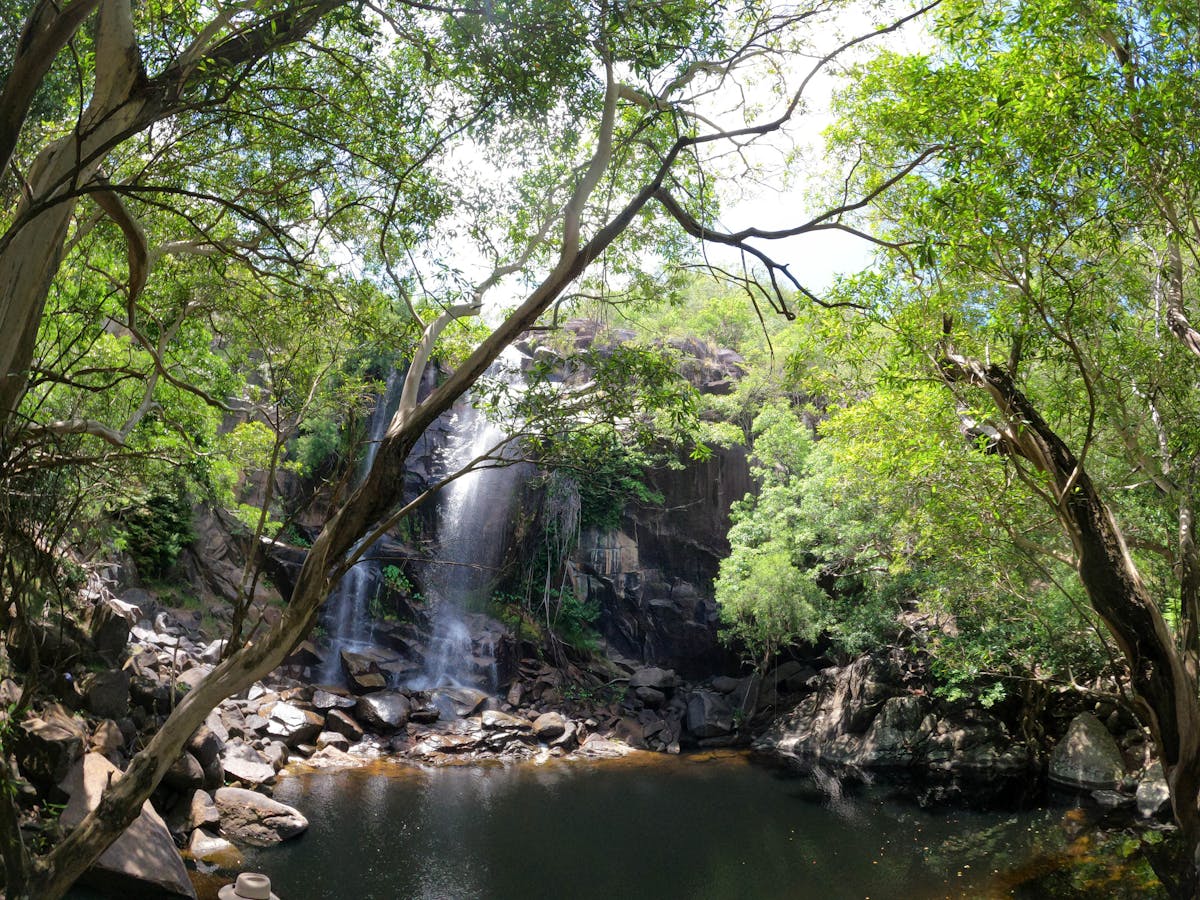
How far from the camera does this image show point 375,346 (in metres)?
7.59

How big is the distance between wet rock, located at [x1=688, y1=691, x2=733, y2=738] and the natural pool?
379cm

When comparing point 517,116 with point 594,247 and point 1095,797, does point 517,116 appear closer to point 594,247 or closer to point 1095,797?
point 594,247

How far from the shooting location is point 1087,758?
47.4ft

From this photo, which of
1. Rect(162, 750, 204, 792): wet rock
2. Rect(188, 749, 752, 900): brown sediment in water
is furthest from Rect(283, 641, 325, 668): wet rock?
Rect(162, 750, 204, 792): wet rock

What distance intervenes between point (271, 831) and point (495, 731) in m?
7.48

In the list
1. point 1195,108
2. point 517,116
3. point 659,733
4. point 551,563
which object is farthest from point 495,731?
point 1195,108

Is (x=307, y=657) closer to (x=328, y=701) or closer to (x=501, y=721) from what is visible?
(x=328, y=701)

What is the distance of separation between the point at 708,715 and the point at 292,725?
9369 millimetres

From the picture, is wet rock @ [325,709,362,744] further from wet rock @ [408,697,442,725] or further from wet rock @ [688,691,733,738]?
wet rock @ [688,691,733,738]

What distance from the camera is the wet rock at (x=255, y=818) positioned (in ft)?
30.8

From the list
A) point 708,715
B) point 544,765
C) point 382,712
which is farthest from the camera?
point 708,715

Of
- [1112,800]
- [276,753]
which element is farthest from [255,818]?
[1112,800]

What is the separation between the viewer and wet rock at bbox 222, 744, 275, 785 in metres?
11.1

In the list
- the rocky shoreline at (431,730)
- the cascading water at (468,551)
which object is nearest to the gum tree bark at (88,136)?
the rocky shoreline at (431,730)
